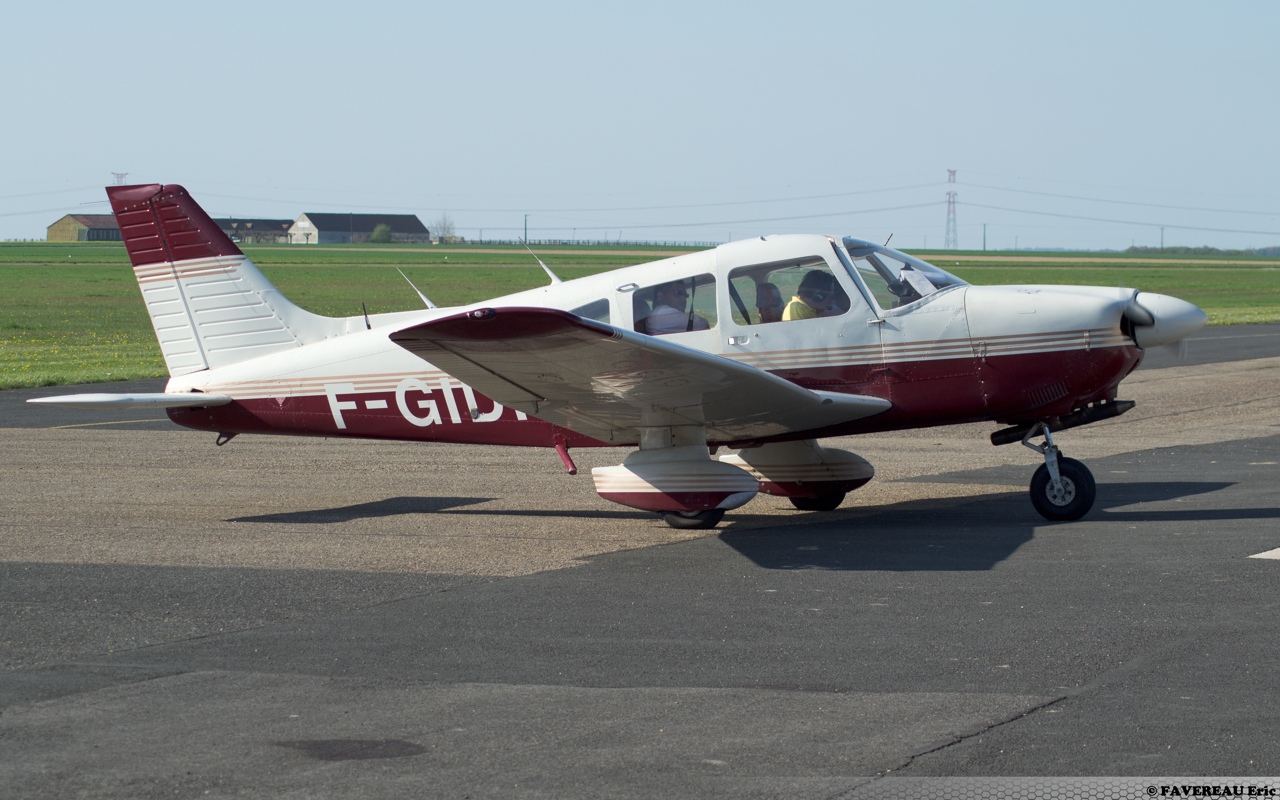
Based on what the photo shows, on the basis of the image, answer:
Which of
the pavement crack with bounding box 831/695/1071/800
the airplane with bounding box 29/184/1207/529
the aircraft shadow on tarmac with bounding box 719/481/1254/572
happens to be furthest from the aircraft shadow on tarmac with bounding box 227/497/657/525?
the pavement crack with bounding box 831/695/1071/800

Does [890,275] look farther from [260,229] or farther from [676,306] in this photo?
[260,229]

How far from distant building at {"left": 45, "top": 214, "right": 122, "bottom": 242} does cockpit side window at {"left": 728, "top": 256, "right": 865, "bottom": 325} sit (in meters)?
186

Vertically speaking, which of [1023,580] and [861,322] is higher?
[861,322]

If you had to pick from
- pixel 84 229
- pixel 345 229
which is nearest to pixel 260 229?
pixel 345 229

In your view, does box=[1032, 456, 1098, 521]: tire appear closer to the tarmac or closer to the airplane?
the airplane

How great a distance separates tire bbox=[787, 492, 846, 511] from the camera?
1148cm

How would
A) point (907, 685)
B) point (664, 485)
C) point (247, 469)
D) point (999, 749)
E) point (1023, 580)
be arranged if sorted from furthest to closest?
point (247, 469)
point (664, 485)
point (1023, 580)
point (907, 685)
point (999, 749)

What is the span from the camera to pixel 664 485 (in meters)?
10.2

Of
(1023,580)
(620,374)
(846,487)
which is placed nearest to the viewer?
(1023,580)

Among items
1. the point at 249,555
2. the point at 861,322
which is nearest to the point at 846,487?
Result: the point at 861,322

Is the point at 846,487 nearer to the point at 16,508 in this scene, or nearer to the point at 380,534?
the point at 380,534

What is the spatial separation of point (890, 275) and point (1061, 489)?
2143 millimetres

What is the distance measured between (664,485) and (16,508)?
5.83 meters

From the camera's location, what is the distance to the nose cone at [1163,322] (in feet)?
33.5
